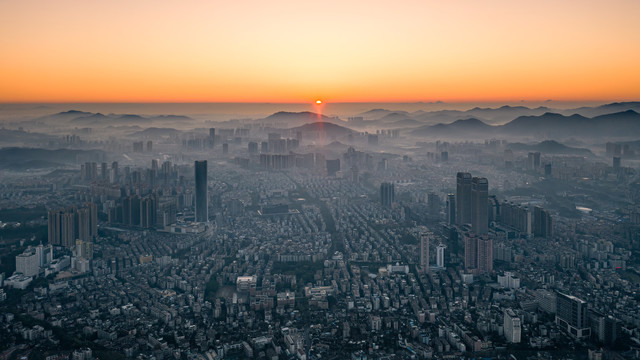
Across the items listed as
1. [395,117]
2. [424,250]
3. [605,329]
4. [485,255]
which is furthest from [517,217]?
[395,117]

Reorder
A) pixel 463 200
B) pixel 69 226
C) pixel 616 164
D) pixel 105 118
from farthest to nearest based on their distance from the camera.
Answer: pixel 105 118
pixel 616 164
pixel 463 200
pixel 69 226

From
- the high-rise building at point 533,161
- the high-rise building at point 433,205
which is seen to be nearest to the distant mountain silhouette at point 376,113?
the high-rise building at point 533,161

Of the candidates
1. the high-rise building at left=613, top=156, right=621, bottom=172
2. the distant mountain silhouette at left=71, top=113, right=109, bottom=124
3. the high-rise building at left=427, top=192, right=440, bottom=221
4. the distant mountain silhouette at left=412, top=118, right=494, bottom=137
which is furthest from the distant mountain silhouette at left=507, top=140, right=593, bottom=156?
the distant mountain silhouette at left=71, top=113, right=109, bottom=124

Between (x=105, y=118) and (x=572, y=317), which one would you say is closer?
→ (x=572, y=317)

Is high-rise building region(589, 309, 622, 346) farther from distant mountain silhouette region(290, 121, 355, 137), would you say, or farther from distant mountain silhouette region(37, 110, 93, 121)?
distant mountain silhouette region(290, 121, 355, 137)

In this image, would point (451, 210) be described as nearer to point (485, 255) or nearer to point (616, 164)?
point (485, 255)
